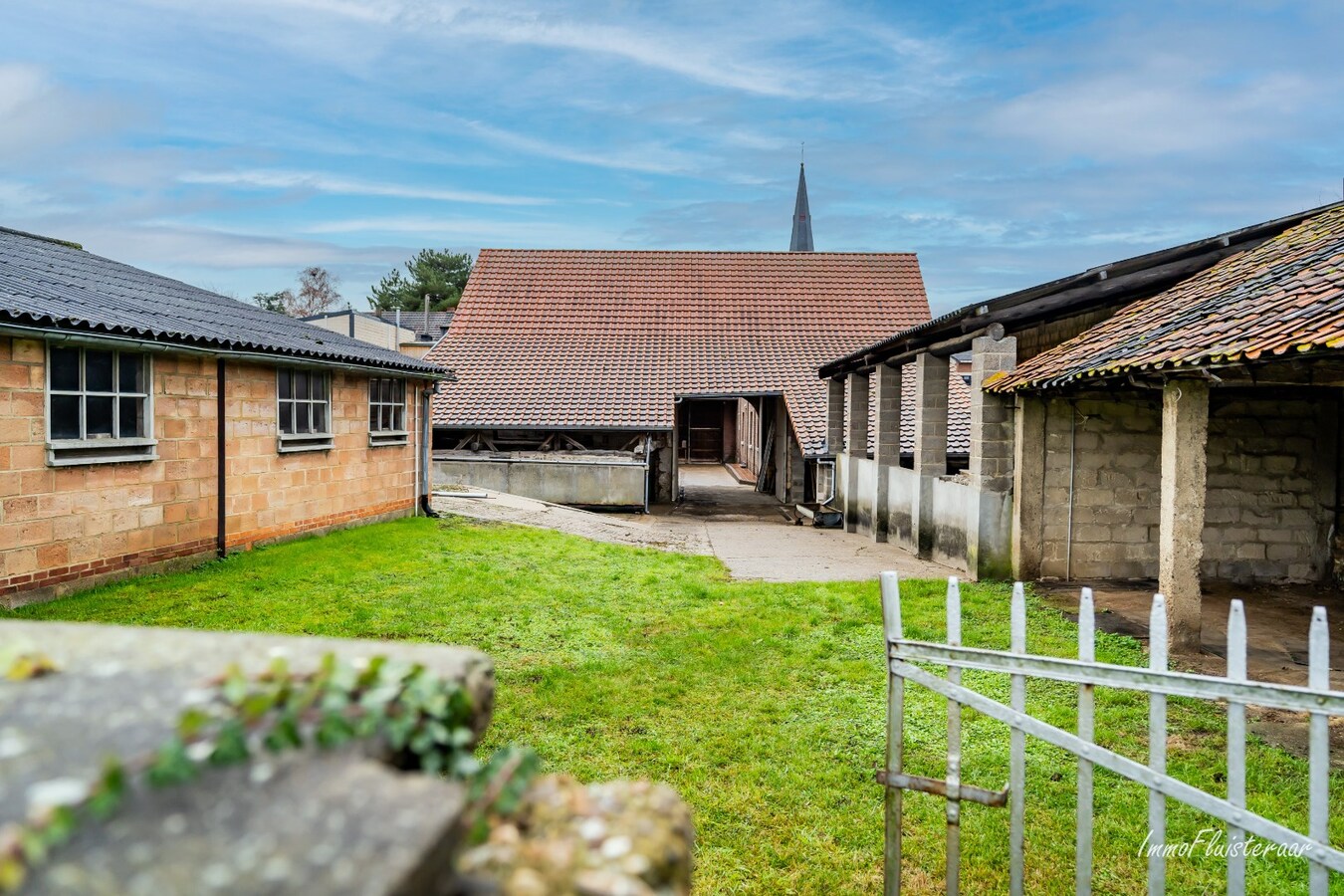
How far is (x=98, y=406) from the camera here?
8.97 meters

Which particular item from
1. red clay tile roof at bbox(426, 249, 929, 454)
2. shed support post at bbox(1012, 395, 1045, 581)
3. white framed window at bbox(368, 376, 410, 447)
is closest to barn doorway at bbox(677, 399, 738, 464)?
red clay tile roof at bbox(426, 249, 929, 454)

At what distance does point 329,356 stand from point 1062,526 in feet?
32.5

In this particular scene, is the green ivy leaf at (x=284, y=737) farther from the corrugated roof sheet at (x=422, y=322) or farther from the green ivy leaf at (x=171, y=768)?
the corrugated roof sheet at (x=422, y=322)

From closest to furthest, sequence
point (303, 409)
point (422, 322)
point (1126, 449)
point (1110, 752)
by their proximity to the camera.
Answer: point (1110, 752) < point (1126, 449) < point (303, 409) < point (422, 322)

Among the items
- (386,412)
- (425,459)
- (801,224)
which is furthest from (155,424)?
(801,224)

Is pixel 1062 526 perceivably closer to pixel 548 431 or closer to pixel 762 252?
pixel 548 431

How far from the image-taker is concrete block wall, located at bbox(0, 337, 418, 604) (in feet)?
26.4

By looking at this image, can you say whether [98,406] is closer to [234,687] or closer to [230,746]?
[234,687]

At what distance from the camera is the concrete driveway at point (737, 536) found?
12383mm

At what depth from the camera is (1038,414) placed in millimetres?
10828

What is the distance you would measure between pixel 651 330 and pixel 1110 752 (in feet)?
76.6

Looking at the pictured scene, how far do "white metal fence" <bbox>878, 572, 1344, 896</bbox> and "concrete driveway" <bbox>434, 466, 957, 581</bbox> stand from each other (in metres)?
7.79

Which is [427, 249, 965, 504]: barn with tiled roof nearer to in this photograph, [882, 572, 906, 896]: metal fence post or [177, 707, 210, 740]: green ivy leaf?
[882, 572, 906, 896]: metal fence post

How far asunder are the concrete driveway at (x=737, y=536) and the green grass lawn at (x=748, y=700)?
50.2 inches
